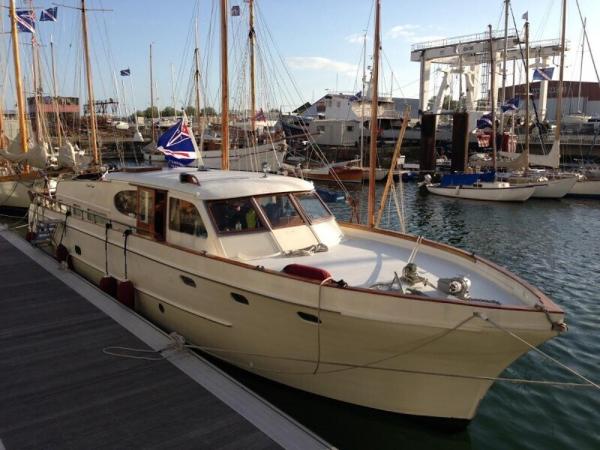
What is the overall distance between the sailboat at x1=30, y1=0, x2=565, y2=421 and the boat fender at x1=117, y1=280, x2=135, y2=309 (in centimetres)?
3

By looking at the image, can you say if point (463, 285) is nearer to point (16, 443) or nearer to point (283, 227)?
point (283, 227)

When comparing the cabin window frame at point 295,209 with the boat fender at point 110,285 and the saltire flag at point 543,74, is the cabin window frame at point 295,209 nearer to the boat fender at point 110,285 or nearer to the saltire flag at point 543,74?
the boat fender at point 110,285

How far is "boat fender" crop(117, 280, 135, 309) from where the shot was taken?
30.6ft

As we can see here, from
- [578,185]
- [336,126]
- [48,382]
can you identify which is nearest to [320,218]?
[48,382]

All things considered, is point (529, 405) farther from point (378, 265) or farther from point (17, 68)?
point (17, 68)

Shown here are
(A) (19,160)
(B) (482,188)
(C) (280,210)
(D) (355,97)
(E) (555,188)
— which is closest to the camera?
(C) (280,210)

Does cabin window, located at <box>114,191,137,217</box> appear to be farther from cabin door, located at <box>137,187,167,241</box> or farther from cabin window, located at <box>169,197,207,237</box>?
cabin window, located at <box>169,197,207,237</box>

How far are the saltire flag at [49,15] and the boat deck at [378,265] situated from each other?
73.3 ft

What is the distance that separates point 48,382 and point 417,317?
16.1 feet

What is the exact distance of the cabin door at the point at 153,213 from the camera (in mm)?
8864

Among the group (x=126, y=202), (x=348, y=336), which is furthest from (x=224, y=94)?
(x=348, y=336)

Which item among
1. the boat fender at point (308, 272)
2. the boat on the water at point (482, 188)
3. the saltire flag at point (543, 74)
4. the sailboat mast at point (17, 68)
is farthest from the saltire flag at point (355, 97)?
the boat fender at point (308, 272)

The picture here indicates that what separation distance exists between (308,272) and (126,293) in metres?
4.48

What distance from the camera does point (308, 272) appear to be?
6527 mm
